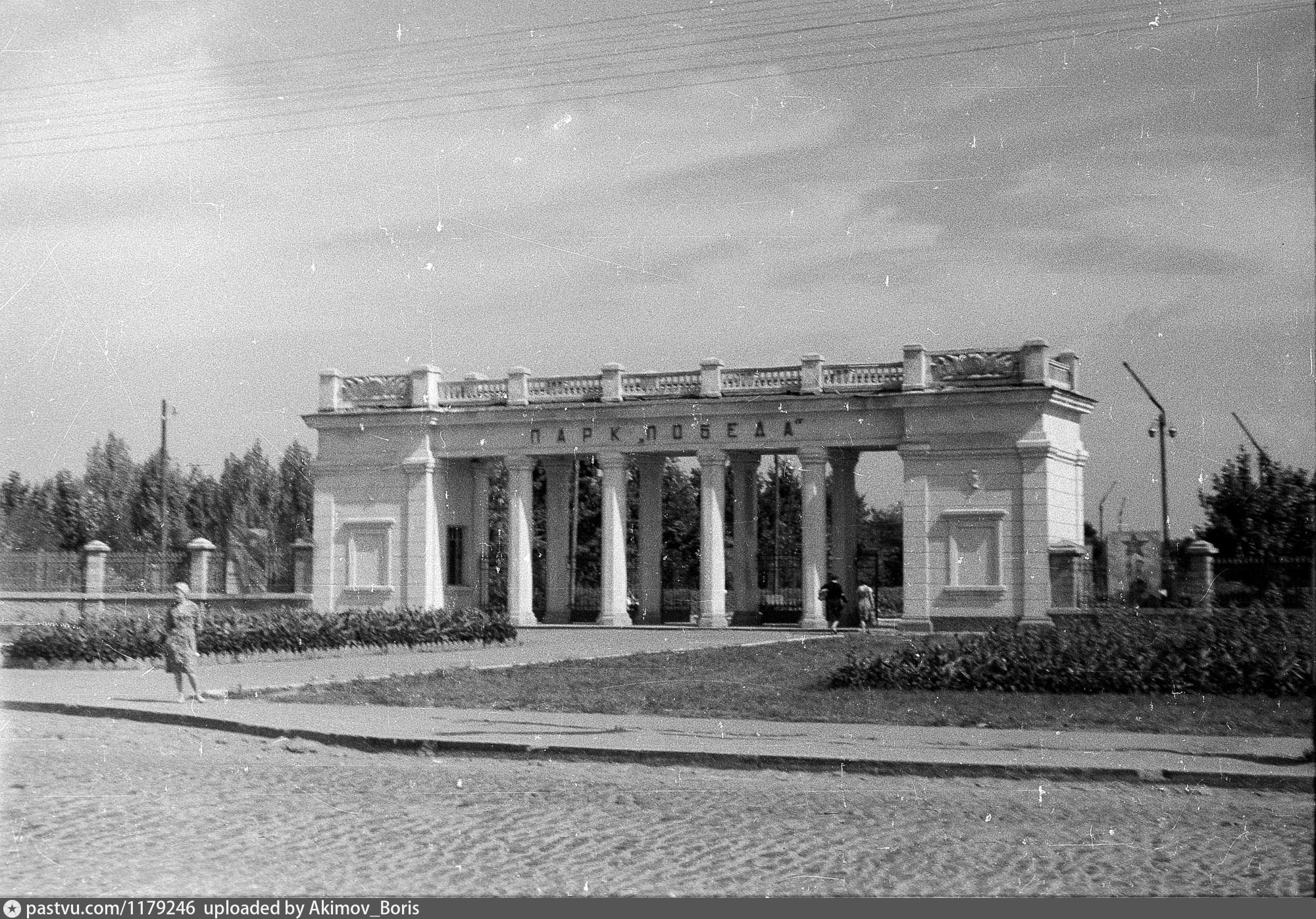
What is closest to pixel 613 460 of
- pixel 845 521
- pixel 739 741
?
pixel 845 521

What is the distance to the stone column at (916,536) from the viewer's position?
1561 inches

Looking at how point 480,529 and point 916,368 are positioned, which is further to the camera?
point 480,529

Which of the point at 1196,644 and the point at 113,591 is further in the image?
the point at 113,591

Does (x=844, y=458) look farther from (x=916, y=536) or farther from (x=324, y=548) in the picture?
(x=324, y=548)

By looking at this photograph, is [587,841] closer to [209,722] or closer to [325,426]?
[209,722]

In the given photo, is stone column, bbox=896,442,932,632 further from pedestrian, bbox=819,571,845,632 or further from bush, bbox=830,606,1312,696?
bush, bbox=830,606,1312,696

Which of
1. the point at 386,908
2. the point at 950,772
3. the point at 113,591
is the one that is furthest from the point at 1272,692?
the point at 113,591

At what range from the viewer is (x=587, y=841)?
8.88 meters

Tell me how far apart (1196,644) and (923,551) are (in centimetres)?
2130

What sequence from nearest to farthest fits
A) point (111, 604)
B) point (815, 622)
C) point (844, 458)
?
point (111, 604)
point (815, 622)
point (844, 458)

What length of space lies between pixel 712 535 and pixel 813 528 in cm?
307

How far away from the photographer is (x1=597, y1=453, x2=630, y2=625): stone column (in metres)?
44.8

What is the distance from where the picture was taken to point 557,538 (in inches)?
1921

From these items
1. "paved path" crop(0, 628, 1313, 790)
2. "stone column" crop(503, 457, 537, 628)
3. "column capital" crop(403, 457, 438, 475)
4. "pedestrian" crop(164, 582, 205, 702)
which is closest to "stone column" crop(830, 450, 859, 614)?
"stone column" crop(503, 457, 537, 628)
